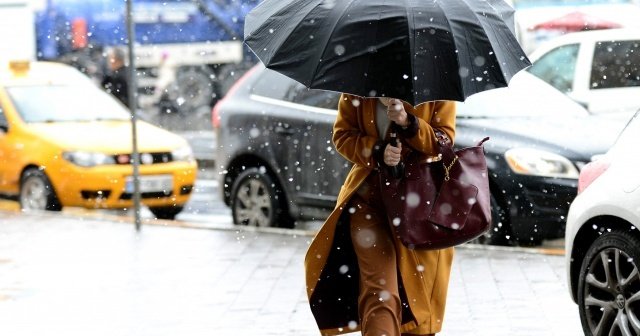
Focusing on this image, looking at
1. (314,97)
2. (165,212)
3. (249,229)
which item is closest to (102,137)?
(165,212)

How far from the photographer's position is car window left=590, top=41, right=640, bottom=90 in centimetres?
1372

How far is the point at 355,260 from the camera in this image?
18.3 ft

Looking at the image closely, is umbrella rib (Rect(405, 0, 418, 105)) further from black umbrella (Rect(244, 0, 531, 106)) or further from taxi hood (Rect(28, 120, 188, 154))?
taxi hood (Rect(28, 120, 188, 154))

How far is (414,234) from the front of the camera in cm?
522

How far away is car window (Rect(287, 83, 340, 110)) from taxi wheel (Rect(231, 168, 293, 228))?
715mm

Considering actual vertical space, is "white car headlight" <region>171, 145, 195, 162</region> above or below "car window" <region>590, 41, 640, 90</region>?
below

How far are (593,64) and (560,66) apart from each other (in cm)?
38

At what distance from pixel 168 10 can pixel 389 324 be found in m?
21.8

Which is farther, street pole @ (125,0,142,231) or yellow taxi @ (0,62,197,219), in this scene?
yellow taxi @ (0,62,197,219)

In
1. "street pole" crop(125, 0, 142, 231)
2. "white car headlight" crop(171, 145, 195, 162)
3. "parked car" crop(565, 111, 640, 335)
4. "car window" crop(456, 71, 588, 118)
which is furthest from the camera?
"white car headlight" crop(171, 145, 195, 162)

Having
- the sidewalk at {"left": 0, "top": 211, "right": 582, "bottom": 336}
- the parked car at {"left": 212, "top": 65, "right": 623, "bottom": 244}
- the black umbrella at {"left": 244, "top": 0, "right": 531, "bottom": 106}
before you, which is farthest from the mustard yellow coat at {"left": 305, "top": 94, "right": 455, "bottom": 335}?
the parked car at {"left": 212, "top": 65, "right": 623, "bottom": 244}

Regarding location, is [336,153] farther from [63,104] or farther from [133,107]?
[63,104]

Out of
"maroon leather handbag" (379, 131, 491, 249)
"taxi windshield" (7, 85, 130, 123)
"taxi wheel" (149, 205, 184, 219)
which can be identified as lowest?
"taxi wheel" (149, 205, 184, 219)

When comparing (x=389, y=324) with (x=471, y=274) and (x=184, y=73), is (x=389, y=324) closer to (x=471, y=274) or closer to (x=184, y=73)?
(x=471, y=274)
